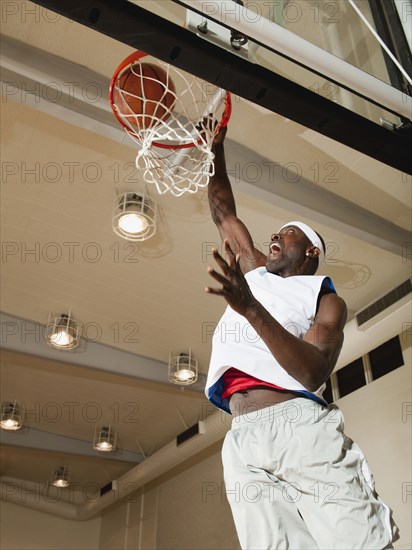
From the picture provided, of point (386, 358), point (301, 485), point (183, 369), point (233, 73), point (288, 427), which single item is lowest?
point (301, 485)

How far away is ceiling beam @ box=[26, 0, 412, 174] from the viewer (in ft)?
6.75

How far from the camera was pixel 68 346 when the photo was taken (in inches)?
241

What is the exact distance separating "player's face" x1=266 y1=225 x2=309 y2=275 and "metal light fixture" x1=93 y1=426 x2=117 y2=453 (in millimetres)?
7281

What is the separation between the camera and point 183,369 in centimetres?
658

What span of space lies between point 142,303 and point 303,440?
4.62m

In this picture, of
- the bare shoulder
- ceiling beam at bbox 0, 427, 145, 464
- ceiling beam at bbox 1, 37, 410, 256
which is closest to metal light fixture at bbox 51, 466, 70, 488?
ceiling beam at bbox 0, 427, 145, 464

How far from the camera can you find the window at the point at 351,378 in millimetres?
6398

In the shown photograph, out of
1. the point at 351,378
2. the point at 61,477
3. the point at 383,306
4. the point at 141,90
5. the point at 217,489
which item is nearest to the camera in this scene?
the point at 141,90

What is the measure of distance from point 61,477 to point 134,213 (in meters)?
7.83

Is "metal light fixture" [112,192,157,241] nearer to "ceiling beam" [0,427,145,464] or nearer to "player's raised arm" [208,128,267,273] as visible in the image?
"player's raised arm" [208,128,267,273]

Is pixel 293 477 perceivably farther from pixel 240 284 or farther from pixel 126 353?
pixel 126 353

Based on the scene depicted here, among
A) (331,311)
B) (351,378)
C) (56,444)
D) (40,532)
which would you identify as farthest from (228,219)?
(40,532)

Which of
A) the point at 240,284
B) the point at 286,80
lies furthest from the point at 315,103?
the point at 240,284

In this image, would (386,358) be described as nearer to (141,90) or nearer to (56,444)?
(141,90)
